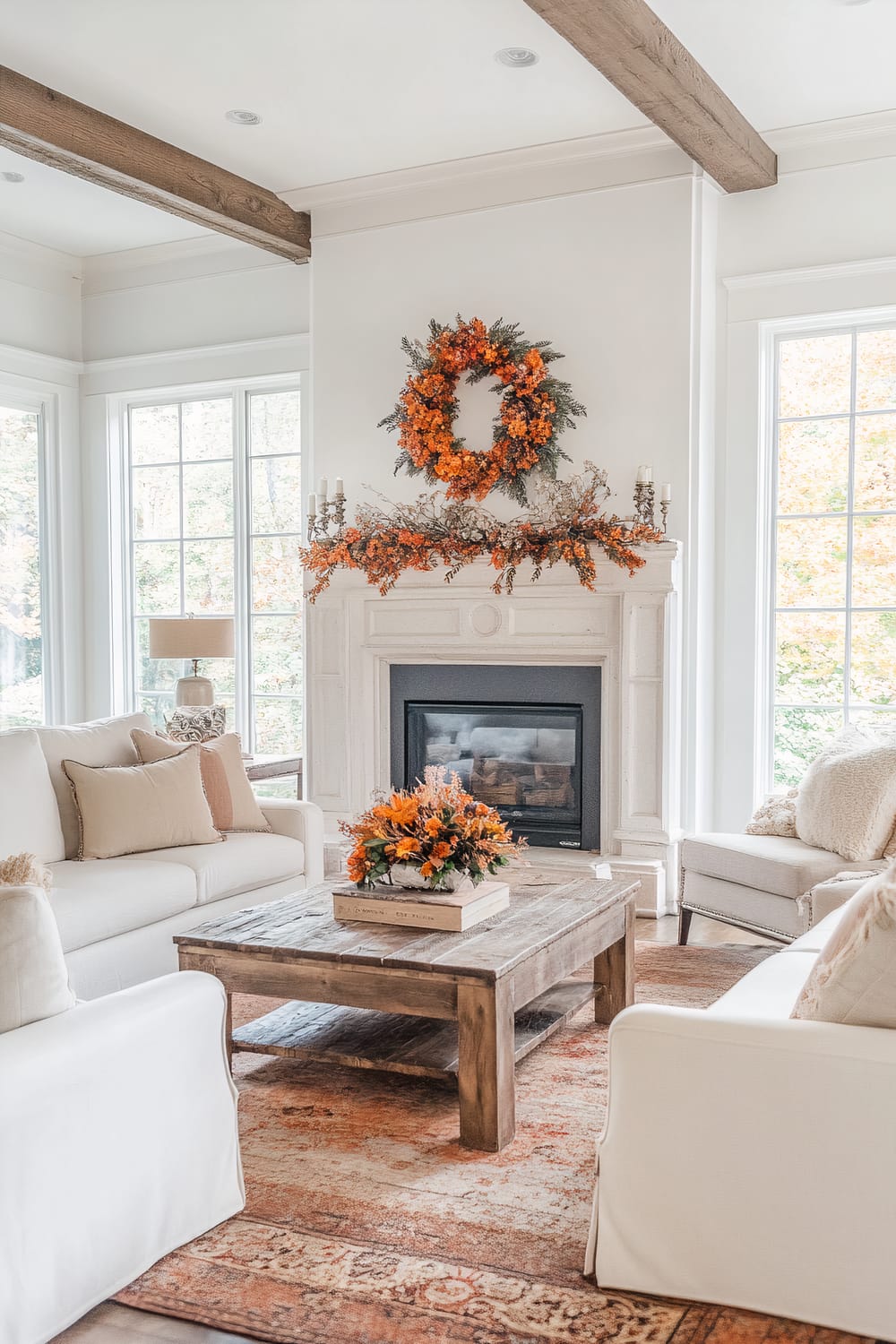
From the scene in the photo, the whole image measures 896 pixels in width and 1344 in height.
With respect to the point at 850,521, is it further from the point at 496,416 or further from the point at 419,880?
the point at 419,880

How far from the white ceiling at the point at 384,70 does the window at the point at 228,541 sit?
1450 millimetres

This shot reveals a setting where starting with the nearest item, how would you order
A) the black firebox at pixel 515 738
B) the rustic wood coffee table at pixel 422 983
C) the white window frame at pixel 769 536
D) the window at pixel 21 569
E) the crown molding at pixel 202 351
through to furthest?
the rustic wood coffee table at pixel 422 983
the white window frame at pixel 769 536
the black firebox at pixel 515 738
the crown molding at pixel 202 351
the window at pixel 21 569

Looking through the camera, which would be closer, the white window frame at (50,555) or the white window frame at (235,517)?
the white window frame at (235,517)

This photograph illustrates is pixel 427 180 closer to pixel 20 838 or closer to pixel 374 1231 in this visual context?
pixel 20 838

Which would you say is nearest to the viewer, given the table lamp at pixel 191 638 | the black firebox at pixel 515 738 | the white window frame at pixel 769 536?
the white window frame at pixel 769 536

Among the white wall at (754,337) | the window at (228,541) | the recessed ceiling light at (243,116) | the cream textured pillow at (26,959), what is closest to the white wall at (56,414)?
the window at (228,541)

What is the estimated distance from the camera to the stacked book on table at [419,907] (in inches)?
117

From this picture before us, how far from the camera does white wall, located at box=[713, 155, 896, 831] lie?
488 centimetres

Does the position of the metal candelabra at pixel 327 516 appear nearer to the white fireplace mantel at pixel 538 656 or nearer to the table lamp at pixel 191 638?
the white fireplace mantel at pixel 538 656

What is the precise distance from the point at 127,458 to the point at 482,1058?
5043 millimetres

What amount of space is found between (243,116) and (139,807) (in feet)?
Answer: 9.19

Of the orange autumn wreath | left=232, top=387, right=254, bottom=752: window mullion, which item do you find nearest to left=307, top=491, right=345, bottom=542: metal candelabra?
the orange autumn wreath

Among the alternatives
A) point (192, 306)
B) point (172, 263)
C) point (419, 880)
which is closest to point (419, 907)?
point (419, 880)

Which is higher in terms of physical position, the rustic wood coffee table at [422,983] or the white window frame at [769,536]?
the white window frame at [769,536]
